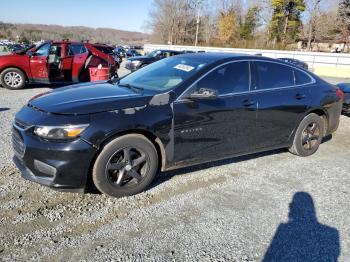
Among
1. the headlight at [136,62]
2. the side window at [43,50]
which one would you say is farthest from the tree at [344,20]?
the side window at [43,50]

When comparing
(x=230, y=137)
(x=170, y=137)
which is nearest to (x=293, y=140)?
(x=230, y=137)

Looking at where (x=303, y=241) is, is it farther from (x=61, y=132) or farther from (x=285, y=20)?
(x=285, y=20)

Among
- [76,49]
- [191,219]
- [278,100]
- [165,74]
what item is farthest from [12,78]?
[191,219]

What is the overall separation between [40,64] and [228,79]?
8324 millimetres

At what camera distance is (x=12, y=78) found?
10.9m

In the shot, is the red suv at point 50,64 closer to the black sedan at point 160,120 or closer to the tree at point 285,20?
the black sedan at point 160,120

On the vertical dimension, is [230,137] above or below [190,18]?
below

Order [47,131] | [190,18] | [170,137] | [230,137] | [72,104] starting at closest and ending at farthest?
[47,131]
[72,104]
[170,137]
[230,137]
[190,18]

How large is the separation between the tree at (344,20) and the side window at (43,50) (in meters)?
43.2

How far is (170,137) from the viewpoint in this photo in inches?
150

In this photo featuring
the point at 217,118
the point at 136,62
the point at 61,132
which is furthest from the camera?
the point at 136,62

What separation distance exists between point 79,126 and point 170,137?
3.39 feet

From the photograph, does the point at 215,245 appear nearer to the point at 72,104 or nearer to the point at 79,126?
the point at 79,126

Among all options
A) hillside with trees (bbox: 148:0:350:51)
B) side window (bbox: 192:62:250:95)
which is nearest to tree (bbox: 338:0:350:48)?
hillside with trees (bbox: 148:0:350:51)
